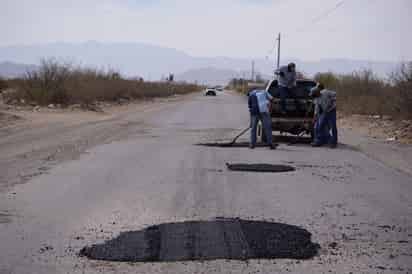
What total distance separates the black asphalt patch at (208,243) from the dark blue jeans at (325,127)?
10048 mm

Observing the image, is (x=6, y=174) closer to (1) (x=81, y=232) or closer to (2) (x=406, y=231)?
(1) (x=81, y=232)

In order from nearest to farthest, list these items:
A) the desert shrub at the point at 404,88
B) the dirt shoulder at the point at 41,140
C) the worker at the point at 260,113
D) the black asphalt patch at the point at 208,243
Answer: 1. the black asphalt patch at the point at 208,243
2. the dirt shoulder at the point at 41,140
3. the worker at the point at 260,113
4. the desert shrub at the point at 404,88

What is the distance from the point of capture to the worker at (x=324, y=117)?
17.6 meters

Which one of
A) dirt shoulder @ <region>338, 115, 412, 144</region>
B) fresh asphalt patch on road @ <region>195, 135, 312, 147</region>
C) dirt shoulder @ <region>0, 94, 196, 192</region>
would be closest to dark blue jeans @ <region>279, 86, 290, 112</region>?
fresh asphalt patch on road @ <region>195, 135, 312, 147</region>

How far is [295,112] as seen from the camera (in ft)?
60.6

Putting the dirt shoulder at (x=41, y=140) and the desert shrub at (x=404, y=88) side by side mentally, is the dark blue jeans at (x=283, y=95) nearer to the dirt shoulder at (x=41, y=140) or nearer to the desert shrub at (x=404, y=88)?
the dirt shoulder at (x=41, y=140)

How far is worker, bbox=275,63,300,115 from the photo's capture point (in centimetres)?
1819

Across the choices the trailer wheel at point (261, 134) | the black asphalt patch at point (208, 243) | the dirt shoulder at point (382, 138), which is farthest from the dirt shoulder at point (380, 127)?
the black asphalt patch at point (208, 243)

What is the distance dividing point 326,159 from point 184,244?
8.29 metres

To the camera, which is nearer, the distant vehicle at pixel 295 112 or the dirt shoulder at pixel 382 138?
the dirt shoulder at pixel 382 138

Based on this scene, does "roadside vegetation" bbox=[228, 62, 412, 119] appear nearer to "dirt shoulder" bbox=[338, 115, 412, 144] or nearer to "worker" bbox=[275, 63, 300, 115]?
"dirt shoulder" bbox=[338, 115, 412, 144]

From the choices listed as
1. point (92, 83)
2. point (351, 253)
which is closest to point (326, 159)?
point (351, 253)

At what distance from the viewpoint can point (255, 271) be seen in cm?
594

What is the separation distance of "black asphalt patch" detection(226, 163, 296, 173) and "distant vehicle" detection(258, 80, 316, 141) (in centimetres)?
503
